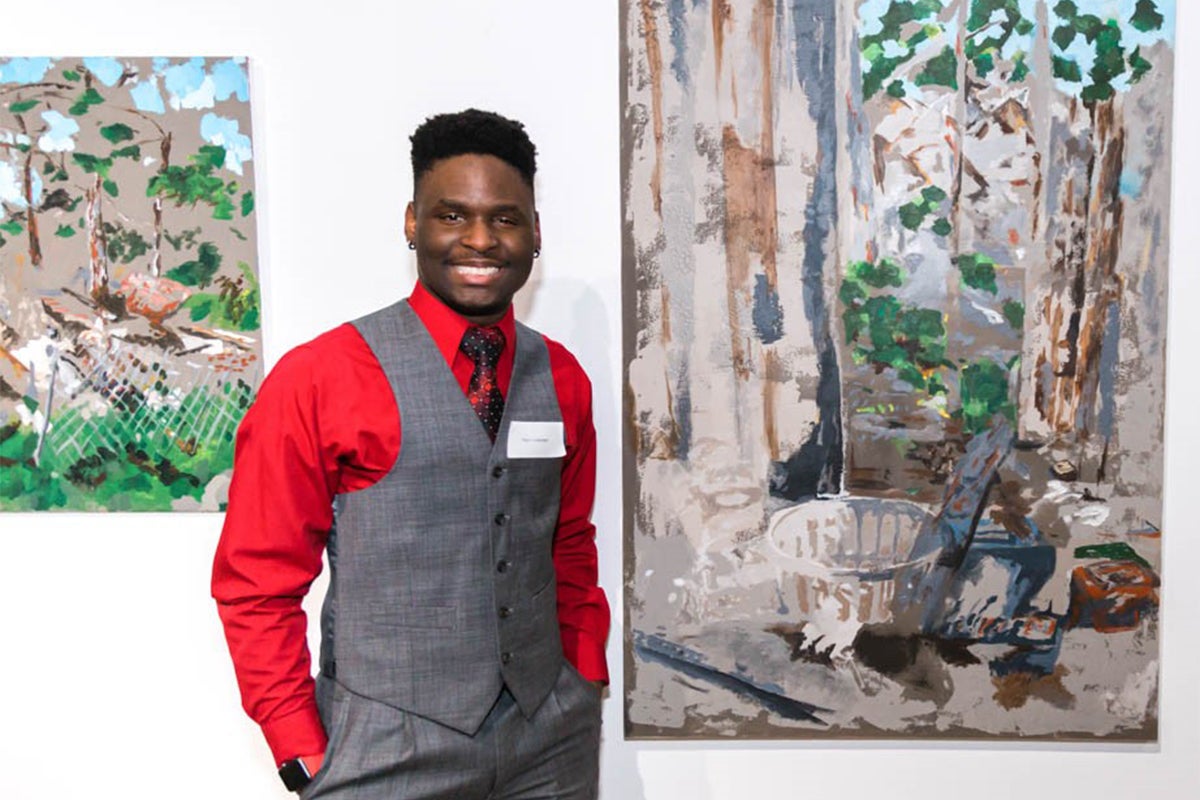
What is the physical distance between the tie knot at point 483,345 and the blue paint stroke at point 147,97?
76 cm

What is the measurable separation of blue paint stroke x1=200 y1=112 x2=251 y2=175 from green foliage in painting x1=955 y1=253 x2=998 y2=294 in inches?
48.7

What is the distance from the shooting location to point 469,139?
1233 millimetres

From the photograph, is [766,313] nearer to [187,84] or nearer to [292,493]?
[292,493]

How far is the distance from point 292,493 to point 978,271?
1.17 m

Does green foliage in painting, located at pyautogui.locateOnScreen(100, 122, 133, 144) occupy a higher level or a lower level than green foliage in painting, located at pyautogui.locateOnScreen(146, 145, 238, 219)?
higher

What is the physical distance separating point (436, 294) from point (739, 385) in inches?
24.1

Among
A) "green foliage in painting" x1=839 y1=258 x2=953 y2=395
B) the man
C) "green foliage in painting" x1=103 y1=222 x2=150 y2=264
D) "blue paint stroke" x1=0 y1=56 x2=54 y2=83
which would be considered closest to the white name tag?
the man

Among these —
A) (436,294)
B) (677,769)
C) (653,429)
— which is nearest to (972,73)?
(653,429)

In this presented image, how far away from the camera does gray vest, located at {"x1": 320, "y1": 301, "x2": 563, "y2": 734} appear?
1.20 meters

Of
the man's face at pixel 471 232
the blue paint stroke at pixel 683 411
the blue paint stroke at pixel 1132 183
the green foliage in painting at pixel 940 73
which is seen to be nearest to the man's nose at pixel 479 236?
the man's face at pixel 471 232

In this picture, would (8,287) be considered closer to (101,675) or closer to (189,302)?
(189,302)

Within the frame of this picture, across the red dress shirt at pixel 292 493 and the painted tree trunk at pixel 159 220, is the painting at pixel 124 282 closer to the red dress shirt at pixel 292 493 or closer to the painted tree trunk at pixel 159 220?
the painted tree trunk at pixel 159 220

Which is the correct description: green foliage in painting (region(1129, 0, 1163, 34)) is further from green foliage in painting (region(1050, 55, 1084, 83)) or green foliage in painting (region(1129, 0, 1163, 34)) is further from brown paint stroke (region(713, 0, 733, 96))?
brown paint stroke (region(713, 0, 733, 96))

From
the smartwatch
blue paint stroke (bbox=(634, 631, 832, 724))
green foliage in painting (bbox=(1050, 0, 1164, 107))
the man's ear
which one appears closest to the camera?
the smartwatch
